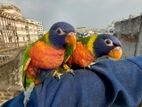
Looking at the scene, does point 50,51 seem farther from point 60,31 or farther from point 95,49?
Answer: point 95,49

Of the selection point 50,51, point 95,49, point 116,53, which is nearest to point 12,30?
point 50,51

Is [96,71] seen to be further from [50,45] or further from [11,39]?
[11,39]

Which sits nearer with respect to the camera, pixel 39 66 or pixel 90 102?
pixel 90 102

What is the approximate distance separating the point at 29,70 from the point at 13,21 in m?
40.4

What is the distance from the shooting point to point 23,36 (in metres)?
46.0

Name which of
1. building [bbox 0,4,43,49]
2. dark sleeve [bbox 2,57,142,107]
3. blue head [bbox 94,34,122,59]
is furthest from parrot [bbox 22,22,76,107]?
building [bbox 0,4,43,49]

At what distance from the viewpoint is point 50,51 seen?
180 centimetres

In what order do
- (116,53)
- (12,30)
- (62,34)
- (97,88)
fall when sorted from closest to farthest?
1. (97,88)
2. (116,53)
3. (62,34)
4. (12,30)

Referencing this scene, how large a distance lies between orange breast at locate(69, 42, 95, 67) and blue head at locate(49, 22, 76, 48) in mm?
83

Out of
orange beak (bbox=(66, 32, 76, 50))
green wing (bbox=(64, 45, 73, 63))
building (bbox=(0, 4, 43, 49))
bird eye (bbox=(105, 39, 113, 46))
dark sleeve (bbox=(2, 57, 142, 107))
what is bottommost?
building (bbox=(0, 4, 43, 49))

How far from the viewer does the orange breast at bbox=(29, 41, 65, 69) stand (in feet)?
5.63

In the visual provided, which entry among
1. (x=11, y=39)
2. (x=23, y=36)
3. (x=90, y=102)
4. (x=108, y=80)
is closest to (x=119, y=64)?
(x=108, y=80)

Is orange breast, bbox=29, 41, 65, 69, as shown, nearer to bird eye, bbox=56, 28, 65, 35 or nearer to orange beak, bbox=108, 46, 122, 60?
bird eye, bbox=56, 28, 65, 35

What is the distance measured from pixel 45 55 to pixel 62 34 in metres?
0.15
